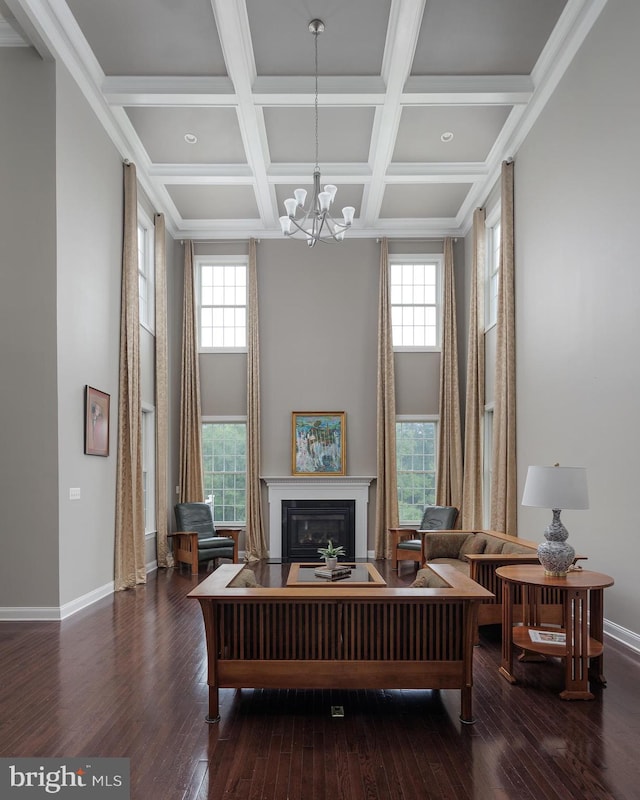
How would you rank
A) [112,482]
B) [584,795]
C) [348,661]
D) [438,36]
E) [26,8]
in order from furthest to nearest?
[112,482] < [438,36] < [26,8] < [348,661] < [584,795]

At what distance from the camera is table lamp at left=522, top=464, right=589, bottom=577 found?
4051mm

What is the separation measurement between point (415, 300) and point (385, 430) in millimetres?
2353

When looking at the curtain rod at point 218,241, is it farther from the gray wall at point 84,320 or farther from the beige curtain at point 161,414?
the gray wall at point 84,320

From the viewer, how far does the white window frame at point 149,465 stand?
360 inches

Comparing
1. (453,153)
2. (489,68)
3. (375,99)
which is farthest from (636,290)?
(453,153)

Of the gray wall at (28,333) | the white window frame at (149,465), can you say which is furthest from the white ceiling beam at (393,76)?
the white window frame at (149,465)

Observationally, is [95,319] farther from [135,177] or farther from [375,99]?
[375,99]

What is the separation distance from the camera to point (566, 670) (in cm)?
385

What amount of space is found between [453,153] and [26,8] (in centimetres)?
524

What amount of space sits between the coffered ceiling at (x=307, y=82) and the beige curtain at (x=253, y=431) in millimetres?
1759

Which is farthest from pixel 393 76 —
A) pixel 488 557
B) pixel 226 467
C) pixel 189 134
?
pixel 226 467

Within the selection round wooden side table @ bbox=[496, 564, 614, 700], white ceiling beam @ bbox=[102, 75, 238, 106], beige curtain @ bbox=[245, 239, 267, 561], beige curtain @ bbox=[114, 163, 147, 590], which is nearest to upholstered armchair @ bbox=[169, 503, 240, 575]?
beige curtain @ bbox=[245, 239, 267, 561]

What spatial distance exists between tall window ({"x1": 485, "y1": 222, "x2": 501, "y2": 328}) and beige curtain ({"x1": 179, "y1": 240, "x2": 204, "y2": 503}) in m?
4.75

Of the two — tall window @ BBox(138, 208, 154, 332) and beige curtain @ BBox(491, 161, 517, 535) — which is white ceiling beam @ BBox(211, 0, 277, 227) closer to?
tall window @ BBox(138, 208, 154, 332)
